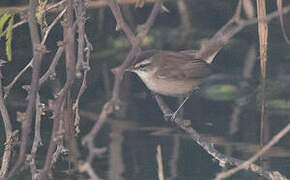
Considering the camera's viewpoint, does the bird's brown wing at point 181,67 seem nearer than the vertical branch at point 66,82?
No

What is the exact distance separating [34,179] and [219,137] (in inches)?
90.8

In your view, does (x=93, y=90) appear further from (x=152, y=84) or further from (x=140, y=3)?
(x=140, y=3)

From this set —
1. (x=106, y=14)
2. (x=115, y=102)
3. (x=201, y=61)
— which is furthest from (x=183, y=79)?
(x=115, y=102)

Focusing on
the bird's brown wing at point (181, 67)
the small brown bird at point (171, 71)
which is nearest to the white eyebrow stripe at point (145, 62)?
the small brown bird at point (171, 71)

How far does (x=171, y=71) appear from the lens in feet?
21.0

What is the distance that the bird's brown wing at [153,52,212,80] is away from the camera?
6.24 meters

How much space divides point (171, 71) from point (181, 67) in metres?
0.11

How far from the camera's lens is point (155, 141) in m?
5.84

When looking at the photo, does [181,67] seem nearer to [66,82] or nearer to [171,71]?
[171,71]

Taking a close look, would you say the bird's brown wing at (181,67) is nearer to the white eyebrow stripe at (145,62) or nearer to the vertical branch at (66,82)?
the white eyebrow stripe at (145,62)

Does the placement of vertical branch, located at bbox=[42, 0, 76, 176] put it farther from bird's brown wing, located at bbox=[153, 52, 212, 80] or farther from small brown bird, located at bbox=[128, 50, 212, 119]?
bird's brown wing, located at bbox=[153, 52, 212, 80]

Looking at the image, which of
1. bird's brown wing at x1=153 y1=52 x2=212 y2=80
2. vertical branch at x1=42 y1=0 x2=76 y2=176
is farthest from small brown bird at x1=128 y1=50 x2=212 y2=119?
vertical branch at x1=42 y1=0 x2=76 y2=176

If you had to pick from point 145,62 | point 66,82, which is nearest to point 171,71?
point 145,62

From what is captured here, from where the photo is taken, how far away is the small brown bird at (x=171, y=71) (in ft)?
20.4
